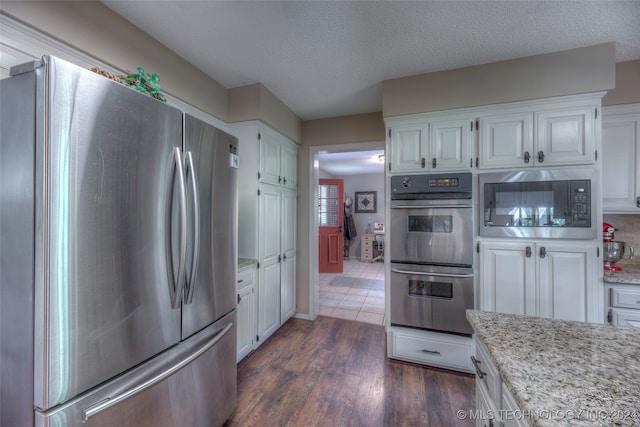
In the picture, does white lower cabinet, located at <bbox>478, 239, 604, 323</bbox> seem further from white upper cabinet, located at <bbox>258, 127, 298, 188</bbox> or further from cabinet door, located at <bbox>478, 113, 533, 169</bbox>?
white upper cabinet, located at <bbox>258, 127, 298, 188</bbox>

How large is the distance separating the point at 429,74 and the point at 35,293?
280cm

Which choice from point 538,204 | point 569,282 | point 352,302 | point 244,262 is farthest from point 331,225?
point 569,282

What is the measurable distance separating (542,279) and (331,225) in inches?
165

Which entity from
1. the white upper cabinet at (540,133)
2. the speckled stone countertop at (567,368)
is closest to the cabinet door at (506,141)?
the white upper cabinet at (540,133)

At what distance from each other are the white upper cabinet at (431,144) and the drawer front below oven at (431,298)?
919 mm

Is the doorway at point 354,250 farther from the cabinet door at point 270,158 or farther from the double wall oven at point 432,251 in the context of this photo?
the double wall oven at point 432,251

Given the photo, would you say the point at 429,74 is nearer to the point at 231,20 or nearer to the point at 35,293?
the point at 231,20

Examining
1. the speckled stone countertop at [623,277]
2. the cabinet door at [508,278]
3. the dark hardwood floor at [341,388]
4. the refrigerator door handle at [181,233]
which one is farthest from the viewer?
the cabinet door at [508,278]

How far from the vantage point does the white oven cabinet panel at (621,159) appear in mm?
2068

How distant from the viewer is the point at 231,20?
164 cm

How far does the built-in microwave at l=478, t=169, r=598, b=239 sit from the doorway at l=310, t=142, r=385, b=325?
54.7 inches

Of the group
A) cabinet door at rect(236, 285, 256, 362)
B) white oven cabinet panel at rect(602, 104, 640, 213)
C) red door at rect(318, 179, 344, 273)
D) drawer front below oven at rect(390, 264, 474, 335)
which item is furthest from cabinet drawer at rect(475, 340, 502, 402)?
red door at rect(318, 179, 344, 273)

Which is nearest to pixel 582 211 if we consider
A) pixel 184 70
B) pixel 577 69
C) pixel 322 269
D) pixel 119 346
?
pixel 577 69

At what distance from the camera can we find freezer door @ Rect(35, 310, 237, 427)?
2.85ft
